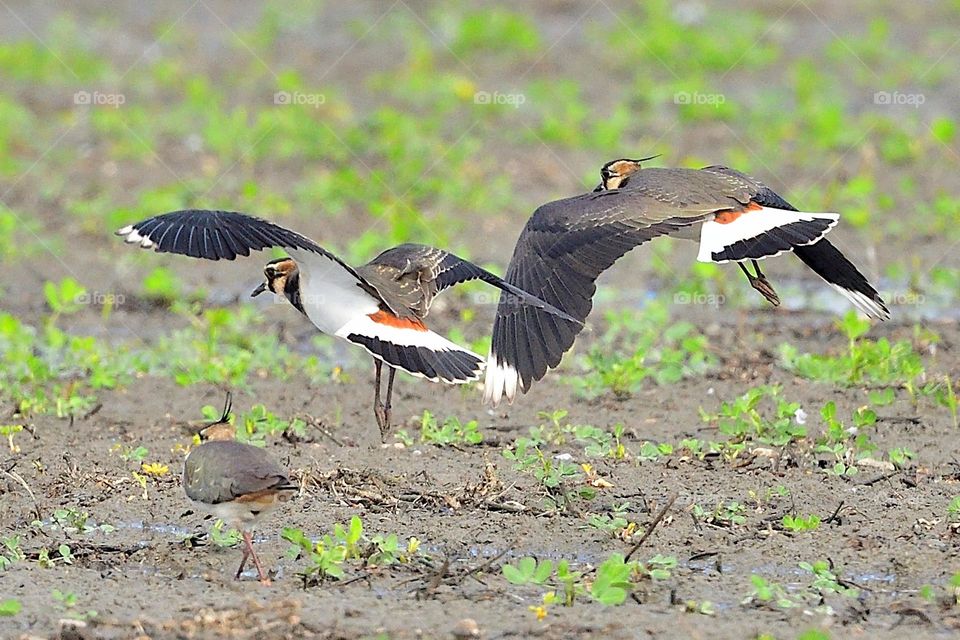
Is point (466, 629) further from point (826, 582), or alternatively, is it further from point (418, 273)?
point (418, 273)

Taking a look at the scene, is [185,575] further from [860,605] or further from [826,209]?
[826,209]

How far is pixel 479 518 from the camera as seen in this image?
21.1 ft

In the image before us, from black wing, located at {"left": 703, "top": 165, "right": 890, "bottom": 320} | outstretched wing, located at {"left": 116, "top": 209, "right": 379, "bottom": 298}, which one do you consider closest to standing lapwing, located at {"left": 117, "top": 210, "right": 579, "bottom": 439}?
outstretched wing, located at {"left": 116, "top": 209, "right": 379, "bottom": 298}

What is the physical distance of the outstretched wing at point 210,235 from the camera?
19.9 feet

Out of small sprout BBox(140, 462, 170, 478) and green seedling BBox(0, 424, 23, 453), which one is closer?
small sprout BBox(140, 462, 170, 478)

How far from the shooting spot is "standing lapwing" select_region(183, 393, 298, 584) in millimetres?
5656

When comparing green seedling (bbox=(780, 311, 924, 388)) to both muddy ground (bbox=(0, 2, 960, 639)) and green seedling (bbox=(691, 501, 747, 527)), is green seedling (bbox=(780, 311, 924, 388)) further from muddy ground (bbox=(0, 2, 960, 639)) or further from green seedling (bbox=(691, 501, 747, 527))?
green seedling (bbox=(691, 501, 747, 527))

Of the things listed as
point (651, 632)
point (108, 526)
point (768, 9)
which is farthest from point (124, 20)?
point (651, 632)

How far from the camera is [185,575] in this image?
5.87 meters

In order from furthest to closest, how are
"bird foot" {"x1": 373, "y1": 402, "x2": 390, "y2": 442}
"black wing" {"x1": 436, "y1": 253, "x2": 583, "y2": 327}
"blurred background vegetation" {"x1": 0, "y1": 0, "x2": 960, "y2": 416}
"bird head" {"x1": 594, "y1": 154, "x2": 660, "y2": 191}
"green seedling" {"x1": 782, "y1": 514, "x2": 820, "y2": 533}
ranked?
"blurred background vegetation" {"x1": 0, "y1": 0, "x2": 960, "y2": 416} < "bird head" {"x1": 594, "y1": 154, "x2": 660, "y2": 191} < "bird foot" {"x1": 373, "y1": 402, "x2": 390, "y2": 442} < "black wing" {"x1": 436, "y1": 253, "x2": 583, "y2": 327} < "green seedling" {"x1": 782, "y1": 514, "x2": 820, "y2": 533}

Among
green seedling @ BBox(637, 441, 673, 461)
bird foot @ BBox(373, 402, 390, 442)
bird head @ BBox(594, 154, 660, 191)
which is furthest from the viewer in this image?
bird head @ BBox(594, 154, 660, 191)

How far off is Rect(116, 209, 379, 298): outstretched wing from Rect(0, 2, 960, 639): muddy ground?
110 centimetres

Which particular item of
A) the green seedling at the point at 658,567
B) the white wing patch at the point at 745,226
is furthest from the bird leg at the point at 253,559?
the white wing patch at the point at 745,226

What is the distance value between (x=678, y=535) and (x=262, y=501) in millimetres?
1643
